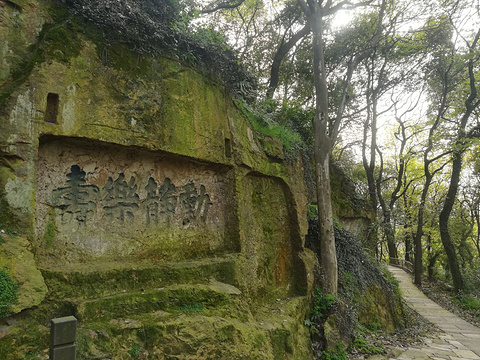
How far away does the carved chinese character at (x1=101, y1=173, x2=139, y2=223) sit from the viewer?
16.2ft

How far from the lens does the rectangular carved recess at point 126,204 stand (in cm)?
442

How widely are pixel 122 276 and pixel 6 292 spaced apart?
137 centimetres

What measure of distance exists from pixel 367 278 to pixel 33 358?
8956 millimetres

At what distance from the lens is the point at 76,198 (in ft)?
15.2

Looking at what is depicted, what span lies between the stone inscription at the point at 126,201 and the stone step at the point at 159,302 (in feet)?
→ 3.83

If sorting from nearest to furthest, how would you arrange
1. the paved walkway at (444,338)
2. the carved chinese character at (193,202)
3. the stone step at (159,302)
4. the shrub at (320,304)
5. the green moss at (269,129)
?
the stone step at (159,302)
the carved chinese character at (193,202)
the shrub at (320,304)
the green moss at (269,129)
the paved walkway at (444,338)

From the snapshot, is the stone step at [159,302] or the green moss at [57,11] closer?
the stone step at [159,302]

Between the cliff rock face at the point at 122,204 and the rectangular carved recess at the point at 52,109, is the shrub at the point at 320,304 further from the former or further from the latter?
the rectangular carved recess at the point at 52,109

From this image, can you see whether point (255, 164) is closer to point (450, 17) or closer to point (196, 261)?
point (196, 261)

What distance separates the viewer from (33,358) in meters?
3.38

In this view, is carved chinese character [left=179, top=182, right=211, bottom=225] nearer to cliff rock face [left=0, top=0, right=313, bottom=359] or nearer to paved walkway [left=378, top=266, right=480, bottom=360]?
cliff rock face [left=0, top=0, right=313, bottom=359]

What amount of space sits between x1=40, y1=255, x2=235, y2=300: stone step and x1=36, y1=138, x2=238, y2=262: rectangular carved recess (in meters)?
0.30

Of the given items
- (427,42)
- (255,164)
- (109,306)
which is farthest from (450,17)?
(109,306)

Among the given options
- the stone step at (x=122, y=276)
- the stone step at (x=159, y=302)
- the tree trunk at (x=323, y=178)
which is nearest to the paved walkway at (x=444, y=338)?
the tree trunk at (x=323, y=178)
